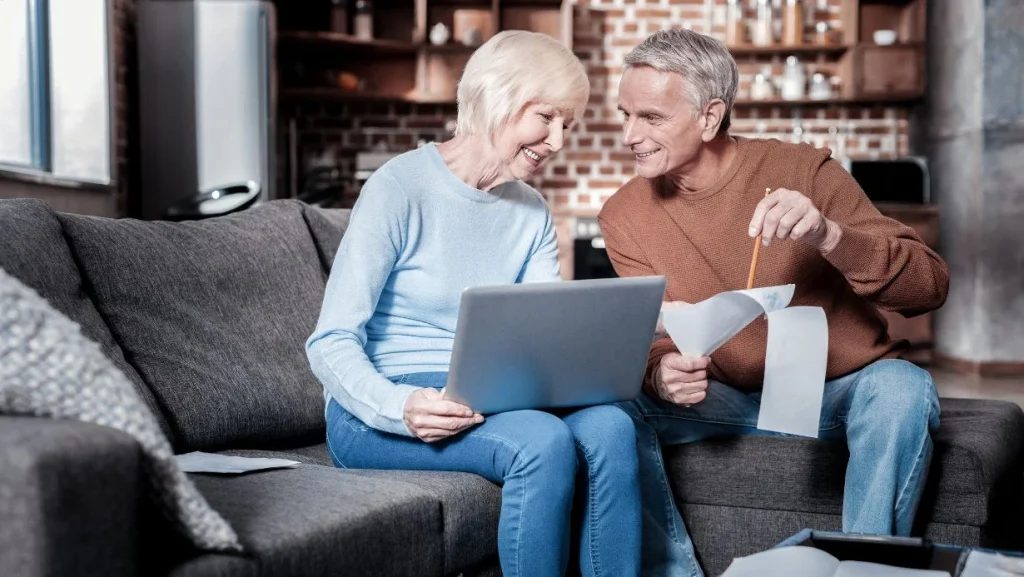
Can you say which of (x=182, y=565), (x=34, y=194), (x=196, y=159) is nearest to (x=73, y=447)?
(x=182, y=565)

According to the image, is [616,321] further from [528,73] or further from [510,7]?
[510,7]

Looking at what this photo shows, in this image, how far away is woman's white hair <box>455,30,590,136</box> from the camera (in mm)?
1828

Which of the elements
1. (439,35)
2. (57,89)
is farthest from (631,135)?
(439,35)

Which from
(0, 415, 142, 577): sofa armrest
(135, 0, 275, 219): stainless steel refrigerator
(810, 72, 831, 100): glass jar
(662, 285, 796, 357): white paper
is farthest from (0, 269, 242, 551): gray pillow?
(810, 72, 831, 100): glass jar

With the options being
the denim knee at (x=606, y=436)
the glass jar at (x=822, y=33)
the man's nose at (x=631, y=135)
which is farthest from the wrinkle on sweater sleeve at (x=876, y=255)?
the glass jar at (x=822, y=33)

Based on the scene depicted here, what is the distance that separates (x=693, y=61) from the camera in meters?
2.13

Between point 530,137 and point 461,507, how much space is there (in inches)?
26.2

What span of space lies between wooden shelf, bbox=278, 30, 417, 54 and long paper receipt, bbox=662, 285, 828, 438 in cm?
453

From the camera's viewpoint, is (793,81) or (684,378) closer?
(684,378)

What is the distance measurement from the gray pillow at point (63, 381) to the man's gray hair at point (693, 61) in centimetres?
134

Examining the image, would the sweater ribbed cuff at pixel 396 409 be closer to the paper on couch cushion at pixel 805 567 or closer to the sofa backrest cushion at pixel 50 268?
the sofa backrest cushion at pixel 50 268

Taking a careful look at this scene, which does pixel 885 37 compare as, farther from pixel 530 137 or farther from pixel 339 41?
pixel 530 137

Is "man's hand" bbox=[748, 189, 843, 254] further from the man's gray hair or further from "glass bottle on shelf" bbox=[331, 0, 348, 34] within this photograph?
"glass bottle on shelf" bbox=[331, 0, 348, 34]

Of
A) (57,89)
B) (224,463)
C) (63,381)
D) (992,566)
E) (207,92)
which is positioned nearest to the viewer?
(63,381)
